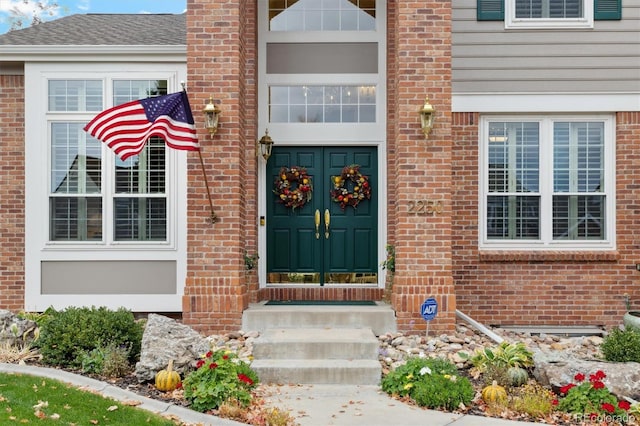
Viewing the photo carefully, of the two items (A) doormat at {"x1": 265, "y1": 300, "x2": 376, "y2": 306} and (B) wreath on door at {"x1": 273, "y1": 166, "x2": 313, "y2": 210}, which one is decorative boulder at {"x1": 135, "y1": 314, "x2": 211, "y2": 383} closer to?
(A) doormat at {"x1": 265, "y1": 300, "x2": 376, "y2": 306}

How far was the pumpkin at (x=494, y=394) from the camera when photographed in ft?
16.9

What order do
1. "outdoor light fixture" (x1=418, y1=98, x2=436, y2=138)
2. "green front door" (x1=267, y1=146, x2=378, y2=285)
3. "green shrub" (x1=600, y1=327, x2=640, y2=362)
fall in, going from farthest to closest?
1. "green front door" (x1=267, y1=146, x2=378, y2=285)
2. "outdoor light fixture" (x1=418, y1=98, x2=436, y2=138)
3. "green shrub" (x1=600, y1=327, x2=640, y2=362)

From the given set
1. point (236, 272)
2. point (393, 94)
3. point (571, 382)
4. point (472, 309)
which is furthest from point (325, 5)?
point (571, 382)

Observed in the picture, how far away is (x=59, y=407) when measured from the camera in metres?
4.78

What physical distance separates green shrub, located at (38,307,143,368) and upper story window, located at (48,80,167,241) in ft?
6.75

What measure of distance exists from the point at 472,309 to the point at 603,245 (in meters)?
2.02

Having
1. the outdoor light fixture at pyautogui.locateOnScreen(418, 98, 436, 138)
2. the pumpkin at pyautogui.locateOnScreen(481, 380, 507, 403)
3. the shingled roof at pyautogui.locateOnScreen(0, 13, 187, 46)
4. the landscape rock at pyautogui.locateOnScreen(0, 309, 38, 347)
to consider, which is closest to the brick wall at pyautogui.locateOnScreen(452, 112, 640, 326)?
the outdoor light fixture at pyautogui.locateOnScreen(418, 98, 436, 138)

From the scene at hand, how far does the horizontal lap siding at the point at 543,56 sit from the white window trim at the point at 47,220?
4.02m

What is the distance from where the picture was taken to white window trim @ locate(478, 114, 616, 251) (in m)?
8.15

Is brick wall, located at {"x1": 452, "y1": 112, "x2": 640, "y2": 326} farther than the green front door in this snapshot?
No

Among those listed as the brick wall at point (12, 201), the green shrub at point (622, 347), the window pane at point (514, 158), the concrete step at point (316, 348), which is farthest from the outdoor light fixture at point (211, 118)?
the green shrub at point (622, 347)

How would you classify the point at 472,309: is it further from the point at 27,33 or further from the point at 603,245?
the point at 27,33

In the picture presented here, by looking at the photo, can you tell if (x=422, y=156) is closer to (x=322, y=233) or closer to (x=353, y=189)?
(x=353, y=189)

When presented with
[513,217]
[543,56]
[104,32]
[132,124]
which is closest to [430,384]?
[513,217]
